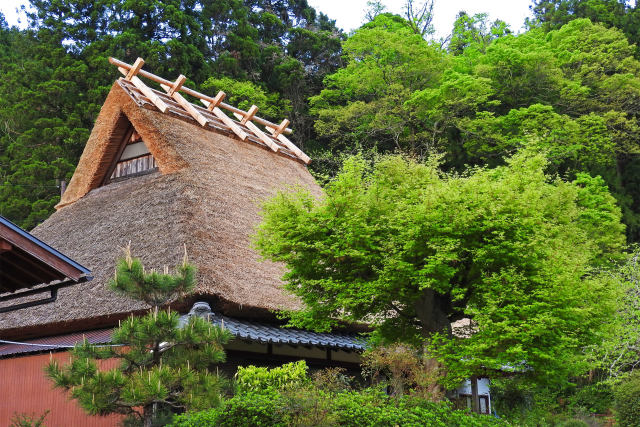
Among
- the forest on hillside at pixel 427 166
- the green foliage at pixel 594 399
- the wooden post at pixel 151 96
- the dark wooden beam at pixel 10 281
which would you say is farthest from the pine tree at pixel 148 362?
the green foliage at pixel 594 399

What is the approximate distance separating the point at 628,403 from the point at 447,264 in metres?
6.26

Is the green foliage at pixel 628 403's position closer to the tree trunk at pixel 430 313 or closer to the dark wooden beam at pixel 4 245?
the tree trunk at pixel 430 313

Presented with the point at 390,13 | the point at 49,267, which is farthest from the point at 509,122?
the point at 49,267

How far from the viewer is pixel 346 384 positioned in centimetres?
1116

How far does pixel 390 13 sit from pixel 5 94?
55.3ft

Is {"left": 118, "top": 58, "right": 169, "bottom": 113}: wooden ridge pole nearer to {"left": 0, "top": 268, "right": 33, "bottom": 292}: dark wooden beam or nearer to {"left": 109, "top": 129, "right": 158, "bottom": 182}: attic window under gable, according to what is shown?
{"left": 109, "top": 129, "right": 158, "bottom": 182}: attic window under gable

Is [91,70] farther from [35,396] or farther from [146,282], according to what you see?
[146,282]

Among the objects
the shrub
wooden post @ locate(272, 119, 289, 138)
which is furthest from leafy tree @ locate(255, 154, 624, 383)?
wooden post @ locate(272, 119, 289, 138)

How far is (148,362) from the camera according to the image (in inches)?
254

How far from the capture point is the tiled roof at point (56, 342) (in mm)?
9636

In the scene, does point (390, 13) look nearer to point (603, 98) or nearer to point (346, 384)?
point (603, 98)

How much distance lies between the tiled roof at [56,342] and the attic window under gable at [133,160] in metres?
5.18

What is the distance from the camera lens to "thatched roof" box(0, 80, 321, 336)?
1006cm

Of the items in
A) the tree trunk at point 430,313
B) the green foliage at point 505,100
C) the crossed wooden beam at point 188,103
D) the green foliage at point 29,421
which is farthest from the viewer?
the green foliage at point 505,100
